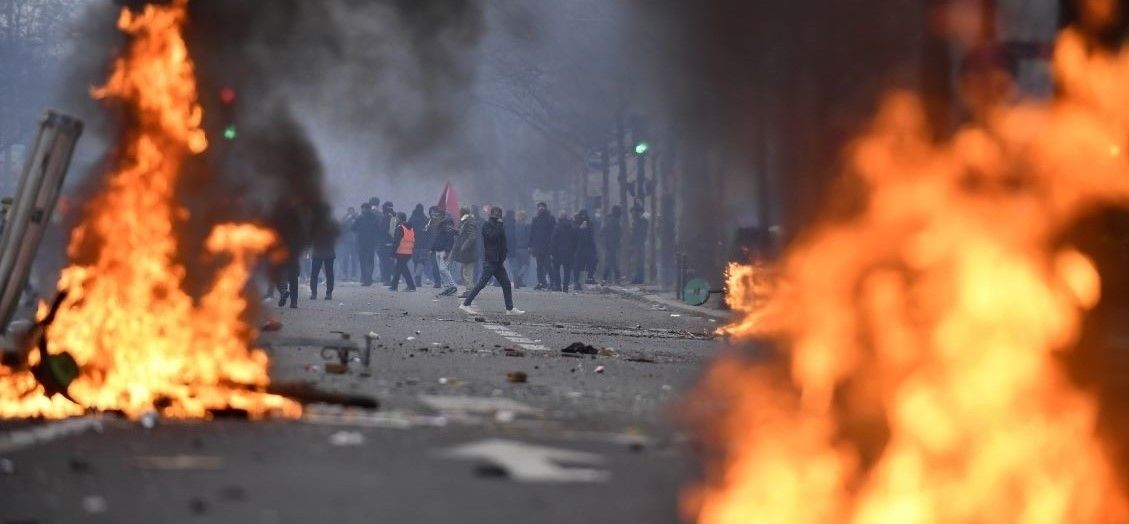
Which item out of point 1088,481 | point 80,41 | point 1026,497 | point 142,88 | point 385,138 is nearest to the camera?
point 1026,497

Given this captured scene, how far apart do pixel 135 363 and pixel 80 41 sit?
6.94 meters

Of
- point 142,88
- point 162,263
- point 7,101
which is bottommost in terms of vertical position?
point 162,263

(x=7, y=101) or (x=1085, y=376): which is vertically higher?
(x=7, y=101)

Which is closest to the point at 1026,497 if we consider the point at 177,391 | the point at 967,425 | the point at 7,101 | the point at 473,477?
the point at 967,425

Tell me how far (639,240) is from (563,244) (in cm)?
480

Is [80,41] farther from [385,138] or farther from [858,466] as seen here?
[858,466]

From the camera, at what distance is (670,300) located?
47.3m

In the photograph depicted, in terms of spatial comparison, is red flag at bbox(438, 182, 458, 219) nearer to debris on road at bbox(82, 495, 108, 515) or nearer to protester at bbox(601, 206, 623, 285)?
protester at bbox(601, 206, 623, 285)

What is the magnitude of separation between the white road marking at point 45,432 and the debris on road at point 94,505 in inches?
74.6

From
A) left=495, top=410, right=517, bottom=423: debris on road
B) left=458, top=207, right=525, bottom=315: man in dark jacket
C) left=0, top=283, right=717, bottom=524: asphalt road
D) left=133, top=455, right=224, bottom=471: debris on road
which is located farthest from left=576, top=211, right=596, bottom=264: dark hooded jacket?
left=133, top=455, right=224, bottom=471: debris on road

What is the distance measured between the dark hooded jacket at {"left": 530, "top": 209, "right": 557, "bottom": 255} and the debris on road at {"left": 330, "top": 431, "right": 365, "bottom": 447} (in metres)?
47.3

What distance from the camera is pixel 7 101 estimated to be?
10038 centimetres

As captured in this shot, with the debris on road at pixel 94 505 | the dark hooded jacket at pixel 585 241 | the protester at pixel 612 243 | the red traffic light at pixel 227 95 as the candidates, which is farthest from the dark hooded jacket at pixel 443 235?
the debris on road at pixel 94 505

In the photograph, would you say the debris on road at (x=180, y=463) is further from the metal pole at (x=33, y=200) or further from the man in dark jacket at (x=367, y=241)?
the man in dark jacket at (x=367, y=241)
